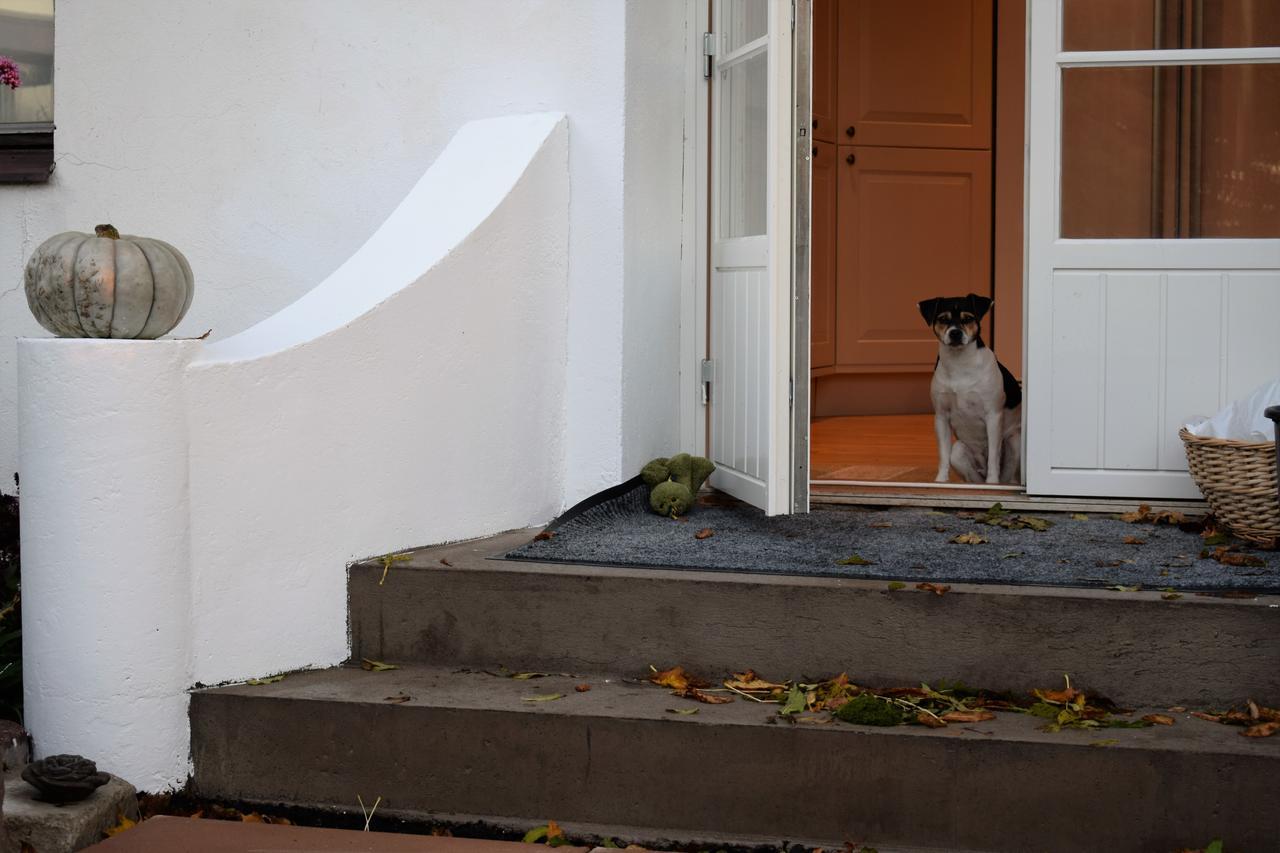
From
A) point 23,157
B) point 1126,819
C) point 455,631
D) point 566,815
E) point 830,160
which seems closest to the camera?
point 1126,819

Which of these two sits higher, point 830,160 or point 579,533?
point 830,160

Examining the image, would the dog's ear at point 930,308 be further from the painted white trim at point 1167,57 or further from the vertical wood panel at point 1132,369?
the painted white trim at point 1167,57

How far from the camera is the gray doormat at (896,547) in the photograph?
314 centimetres

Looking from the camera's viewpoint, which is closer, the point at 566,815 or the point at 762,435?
the point at 566,815

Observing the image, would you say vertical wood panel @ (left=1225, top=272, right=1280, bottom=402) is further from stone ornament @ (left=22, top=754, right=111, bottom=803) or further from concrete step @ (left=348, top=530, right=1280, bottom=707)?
stone ornament @ (left=22, top=754, right=111, bottom=803)

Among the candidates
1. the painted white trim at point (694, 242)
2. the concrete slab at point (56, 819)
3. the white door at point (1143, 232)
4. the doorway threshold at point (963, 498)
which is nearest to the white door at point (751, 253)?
the painted white trim at point (694, 242)

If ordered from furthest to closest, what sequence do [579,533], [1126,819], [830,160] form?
[830,160], [579,533], [1126,819]

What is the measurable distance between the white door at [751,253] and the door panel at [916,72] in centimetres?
300

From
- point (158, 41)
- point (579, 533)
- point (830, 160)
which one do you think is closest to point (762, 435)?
point (579, 533)

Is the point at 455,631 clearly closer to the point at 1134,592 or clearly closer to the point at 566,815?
the point at 566,815

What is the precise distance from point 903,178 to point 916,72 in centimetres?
55

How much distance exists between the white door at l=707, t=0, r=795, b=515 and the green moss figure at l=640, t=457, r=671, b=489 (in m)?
0.22

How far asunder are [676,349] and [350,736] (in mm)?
1858

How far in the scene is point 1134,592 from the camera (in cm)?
298
